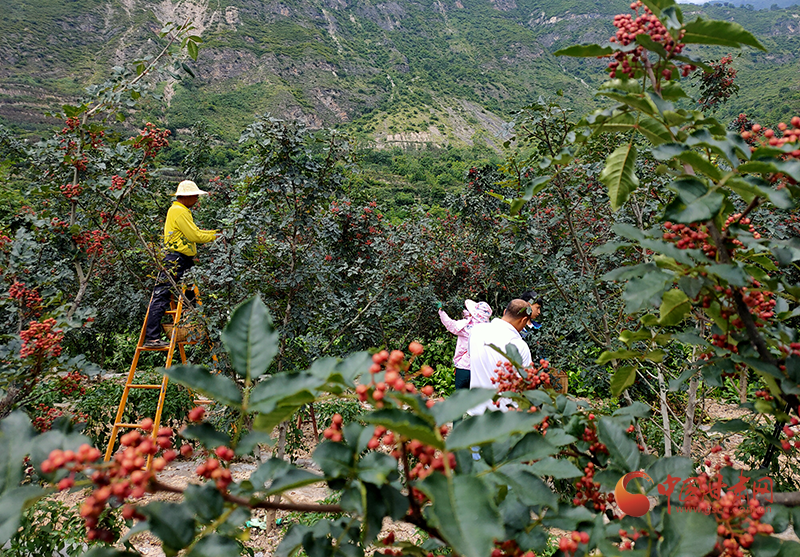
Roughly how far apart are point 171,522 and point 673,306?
923mm

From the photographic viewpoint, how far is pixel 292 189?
300 centimetres

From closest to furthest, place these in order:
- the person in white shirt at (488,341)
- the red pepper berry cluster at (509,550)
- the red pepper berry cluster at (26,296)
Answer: the red pepper berry cluster at (509,550), the red pepper berry cluster at (26,296), the person in white shirt at (488,341)

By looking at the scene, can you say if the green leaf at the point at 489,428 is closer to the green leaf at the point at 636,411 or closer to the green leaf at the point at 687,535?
the green leaf at the point at 687,535

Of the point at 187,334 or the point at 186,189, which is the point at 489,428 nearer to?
the point at 187,334

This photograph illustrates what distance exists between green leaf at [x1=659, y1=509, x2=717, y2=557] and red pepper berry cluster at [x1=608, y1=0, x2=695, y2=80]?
2.86 feet

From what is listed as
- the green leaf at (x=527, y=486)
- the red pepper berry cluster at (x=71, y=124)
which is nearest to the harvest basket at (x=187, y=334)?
the red pepper berry cluster at (x=71, y=124)

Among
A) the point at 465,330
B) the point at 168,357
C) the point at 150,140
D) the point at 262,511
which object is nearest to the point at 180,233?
the point at 150,140

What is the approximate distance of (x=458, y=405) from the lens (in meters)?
0.53

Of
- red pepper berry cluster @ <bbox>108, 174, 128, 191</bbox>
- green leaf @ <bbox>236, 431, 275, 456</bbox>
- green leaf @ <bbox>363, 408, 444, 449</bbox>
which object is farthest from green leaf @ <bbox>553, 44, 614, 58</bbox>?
red pepper berry cluster @ <bbox>108, 174, 128, 191</bbox>

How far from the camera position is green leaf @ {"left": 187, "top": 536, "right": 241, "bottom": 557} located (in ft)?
1.50

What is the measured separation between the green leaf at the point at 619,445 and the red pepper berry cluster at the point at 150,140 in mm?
3231

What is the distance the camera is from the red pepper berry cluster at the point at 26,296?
2041mm

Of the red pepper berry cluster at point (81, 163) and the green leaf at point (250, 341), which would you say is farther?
the red pepper berry cluster at point (81, 163)

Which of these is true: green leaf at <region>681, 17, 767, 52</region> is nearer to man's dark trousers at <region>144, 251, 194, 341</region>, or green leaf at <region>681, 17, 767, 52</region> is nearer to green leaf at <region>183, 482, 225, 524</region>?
green leaf at <region>183, 482, 225, 524</region>
